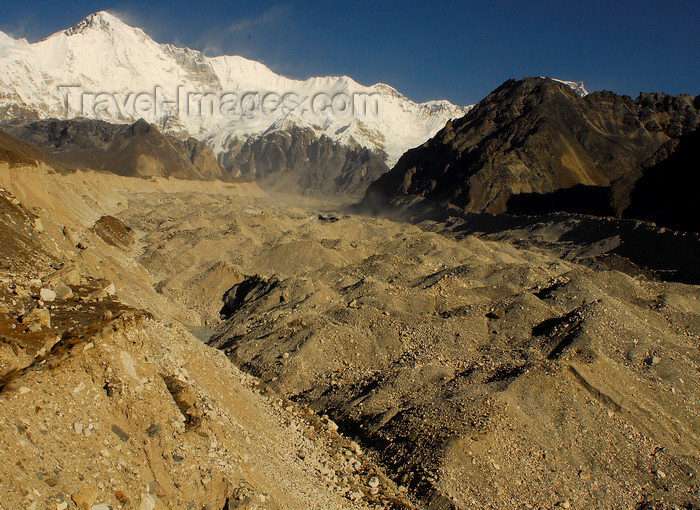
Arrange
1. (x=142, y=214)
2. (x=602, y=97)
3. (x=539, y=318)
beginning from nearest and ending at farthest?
1. (x=539, y=318)
2. (x=142, y=214)
3. (x=602, y=97)

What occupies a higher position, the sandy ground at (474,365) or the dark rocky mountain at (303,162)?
the dark rocky mountain at (303,162)

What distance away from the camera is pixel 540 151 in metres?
66.9

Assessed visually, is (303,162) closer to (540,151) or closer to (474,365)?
(540,151)

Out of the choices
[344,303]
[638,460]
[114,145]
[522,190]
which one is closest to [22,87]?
[114,145]

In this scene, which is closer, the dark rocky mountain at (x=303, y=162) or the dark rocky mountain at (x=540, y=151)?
the dark rocky mountain at (x=540, y=151)

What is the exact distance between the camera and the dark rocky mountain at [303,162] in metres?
165

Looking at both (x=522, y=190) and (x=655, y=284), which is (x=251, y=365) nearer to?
(x=655, y=284)

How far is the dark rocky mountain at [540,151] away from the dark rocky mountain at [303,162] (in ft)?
239

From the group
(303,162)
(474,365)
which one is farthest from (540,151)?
(303,162)

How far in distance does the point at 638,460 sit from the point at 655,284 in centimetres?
1320

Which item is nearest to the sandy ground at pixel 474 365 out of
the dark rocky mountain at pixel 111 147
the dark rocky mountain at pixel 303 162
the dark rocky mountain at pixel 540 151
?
the dark rocky mountain at pixel 540 151

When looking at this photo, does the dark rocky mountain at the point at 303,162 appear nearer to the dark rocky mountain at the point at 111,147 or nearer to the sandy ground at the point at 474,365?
the dark rocky mountain at the point at 111,147

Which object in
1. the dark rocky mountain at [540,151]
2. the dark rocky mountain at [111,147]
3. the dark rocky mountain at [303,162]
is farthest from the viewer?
the dark rocky mountain at [303,162]

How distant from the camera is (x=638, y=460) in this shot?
1107 cm
